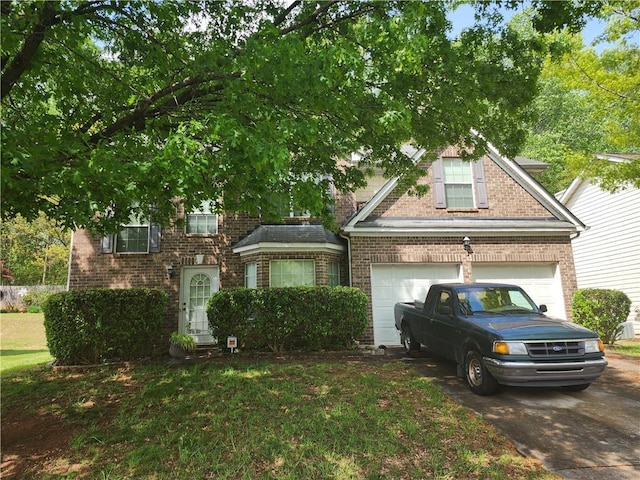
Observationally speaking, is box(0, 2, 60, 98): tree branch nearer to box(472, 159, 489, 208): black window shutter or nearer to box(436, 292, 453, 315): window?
box(436, 292, 453, 315): window

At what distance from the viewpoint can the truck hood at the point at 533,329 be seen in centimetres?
561

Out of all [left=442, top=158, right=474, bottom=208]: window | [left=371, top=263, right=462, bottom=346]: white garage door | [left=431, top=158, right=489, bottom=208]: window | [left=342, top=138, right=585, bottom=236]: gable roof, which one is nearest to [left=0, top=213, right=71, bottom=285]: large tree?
[left=342, top=138, right=585, bottom=236]: gable roof

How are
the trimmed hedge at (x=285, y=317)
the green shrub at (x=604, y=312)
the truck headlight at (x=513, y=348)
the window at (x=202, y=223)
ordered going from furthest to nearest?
the window at (x=202, y=223), the green shrub at (x=604, y=312), the trimmed hedge at (x=285, y=317), the truck headlight at (x=513, y=348)

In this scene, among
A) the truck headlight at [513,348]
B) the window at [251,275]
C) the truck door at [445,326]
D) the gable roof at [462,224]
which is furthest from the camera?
the window at [251,275]

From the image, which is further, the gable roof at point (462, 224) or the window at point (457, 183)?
the window at point (457, 183)

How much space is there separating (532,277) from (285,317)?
25.4 ft

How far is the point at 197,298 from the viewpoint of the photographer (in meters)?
12.1

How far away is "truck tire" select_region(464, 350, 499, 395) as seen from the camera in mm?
5938

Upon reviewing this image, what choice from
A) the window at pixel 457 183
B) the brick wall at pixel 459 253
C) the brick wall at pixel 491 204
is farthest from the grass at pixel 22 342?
the window at pixel 457 183

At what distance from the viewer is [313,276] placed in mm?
11211

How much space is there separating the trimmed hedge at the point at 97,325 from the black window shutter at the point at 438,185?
8.74 m

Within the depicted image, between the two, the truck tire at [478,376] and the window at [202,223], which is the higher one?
the window at [202,223]

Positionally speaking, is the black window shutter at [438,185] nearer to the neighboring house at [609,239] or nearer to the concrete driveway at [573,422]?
the concrete driveway at [573,422]

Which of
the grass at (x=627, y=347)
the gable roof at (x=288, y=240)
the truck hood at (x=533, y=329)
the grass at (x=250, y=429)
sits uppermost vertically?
the gable roof at (x=288, y=240)
